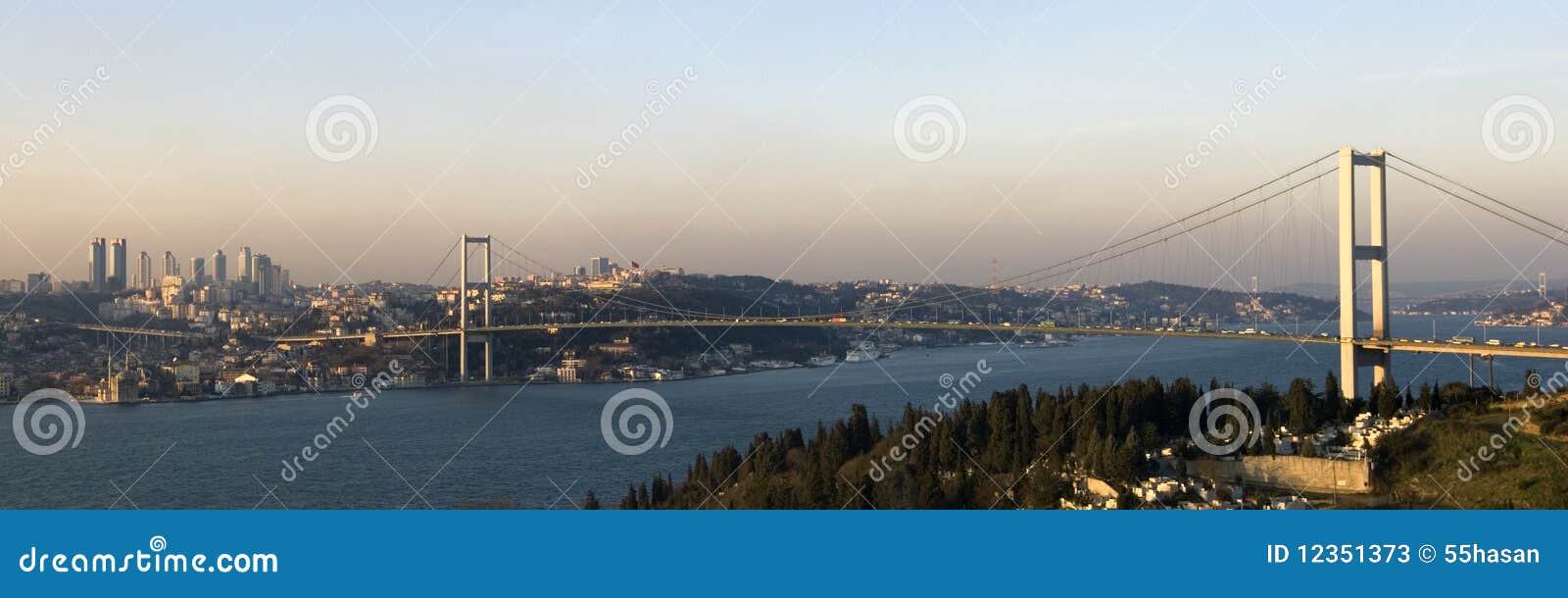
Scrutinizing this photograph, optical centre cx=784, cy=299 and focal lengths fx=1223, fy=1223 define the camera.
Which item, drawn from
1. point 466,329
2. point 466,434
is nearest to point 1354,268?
point 466,434

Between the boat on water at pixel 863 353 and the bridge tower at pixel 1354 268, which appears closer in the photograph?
the bridge tower at pixel 1354 268

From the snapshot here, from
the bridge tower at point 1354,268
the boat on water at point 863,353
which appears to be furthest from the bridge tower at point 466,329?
the bridge tower at point 1354,268

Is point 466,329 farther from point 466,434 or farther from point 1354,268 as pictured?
point 1354,268

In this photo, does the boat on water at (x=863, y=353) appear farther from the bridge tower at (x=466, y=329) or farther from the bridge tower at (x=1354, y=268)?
the bridge tower at (x=1354, y=268)

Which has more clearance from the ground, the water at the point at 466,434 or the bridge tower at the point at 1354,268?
the bridge tower at the point at 1354,268

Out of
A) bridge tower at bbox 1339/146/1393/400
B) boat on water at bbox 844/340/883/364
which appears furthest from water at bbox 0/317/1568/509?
bridge tower at bbox 1339/146/1393/400

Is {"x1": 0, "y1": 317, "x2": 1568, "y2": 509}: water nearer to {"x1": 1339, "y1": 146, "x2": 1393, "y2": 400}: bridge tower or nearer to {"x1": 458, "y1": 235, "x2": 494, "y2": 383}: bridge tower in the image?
{"x1": 458, "y1": 235, "x2": 494, "y2": 383}: bridge tower
